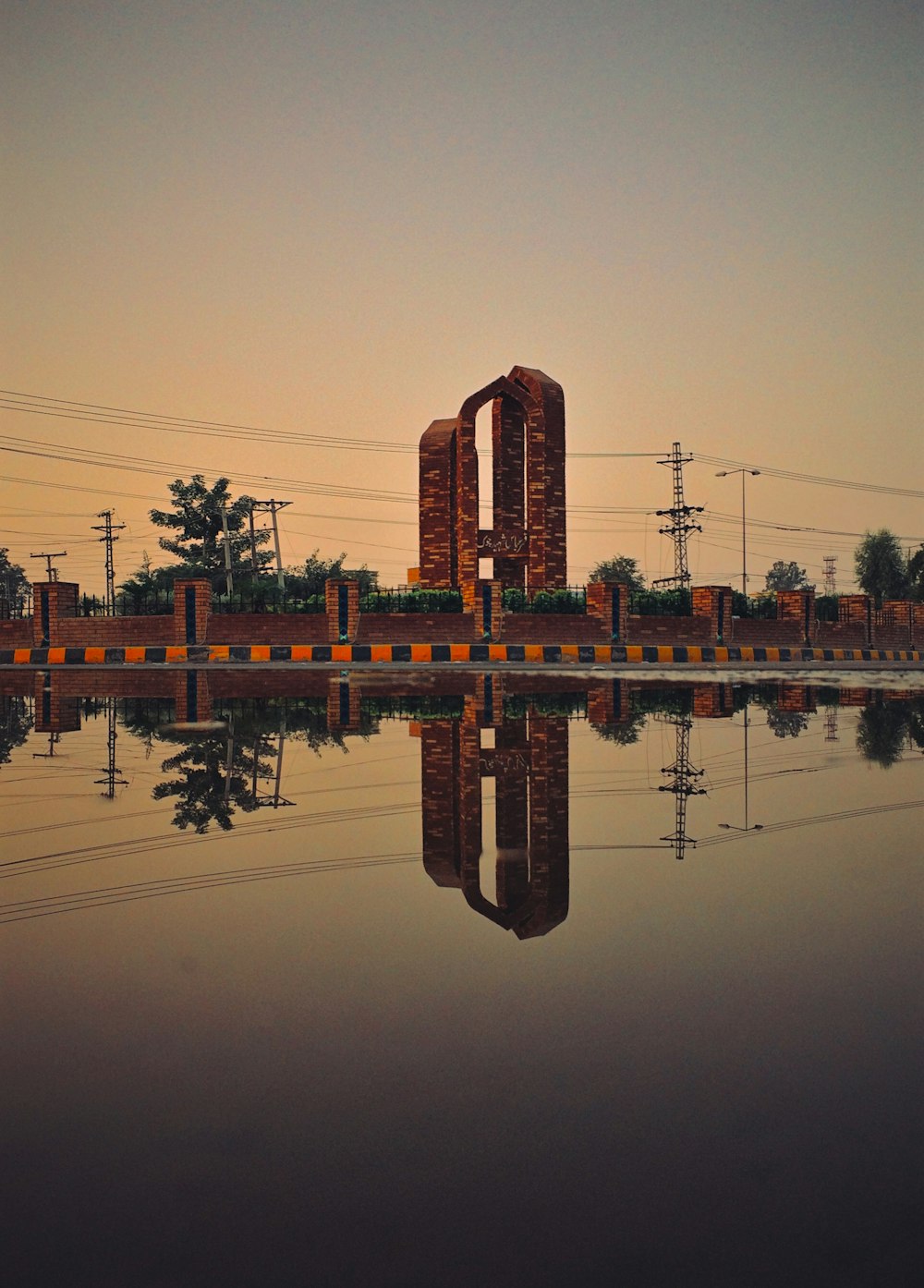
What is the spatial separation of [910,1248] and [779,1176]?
31cm

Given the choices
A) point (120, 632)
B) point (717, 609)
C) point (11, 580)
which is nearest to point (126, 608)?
point (120, 632)

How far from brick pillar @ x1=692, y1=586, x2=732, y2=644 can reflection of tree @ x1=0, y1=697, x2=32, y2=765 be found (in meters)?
24.9

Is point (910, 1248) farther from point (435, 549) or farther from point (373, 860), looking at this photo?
point (435, 549)

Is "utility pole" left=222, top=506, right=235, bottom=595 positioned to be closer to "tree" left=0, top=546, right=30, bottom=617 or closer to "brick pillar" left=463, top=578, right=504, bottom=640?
"brick pillar" left=463, top=578, right=504, bottom=640

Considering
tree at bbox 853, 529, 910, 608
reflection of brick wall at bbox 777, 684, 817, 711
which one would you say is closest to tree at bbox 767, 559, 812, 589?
tree at bbox 853, 529, 910, 608

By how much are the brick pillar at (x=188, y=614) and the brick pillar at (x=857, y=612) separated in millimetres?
24139

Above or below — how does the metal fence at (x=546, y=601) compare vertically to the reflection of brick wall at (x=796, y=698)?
above

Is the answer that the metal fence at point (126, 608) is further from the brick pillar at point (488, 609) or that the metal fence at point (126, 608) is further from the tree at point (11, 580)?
the tree at point (11, 580)

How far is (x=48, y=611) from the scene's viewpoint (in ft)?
109

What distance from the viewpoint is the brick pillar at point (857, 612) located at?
42.8 m

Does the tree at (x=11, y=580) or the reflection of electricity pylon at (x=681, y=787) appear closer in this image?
the reflection of electricity pylon at (x=681, y=787)

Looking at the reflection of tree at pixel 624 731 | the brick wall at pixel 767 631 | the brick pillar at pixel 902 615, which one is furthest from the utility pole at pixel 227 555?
the reflection of tree at pixel 624 731

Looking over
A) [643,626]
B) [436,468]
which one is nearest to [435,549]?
[436,468]

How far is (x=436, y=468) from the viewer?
122 feet
